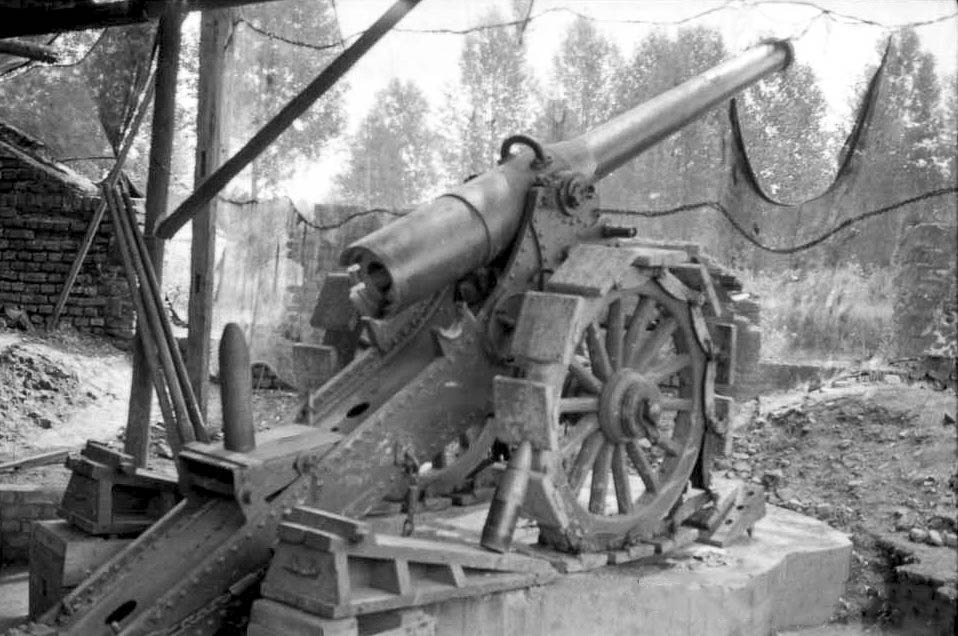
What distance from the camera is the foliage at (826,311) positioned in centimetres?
811

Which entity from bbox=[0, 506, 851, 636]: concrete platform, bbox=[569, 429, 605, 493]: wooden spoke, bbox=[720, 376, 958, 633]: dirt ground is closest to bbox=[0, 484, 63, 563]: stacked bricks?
bbox=[0, 506, 851, 636]: concrete platform

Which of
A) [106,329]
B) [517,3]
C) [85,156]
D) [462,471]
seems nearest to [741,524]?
[462,471]

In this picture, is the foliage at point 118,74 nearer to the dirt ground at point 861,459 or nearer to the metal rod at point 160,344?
the metal rod at point 160,344

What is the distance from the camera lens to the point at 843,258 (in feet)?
26.9

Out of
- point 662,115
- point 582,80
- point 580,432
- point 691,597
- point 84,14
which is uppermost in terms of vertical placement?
point 582,80

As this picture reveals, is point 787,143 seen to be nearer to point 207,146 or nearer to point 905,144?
point 905,144

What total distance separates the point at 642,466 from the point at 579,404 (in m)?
0.64

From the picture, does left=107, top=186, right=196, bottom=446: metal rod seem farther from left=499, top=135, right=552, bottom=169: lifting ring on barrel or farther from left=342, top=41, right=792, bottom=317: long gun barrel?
left=499, top=135, right=552, bottom=169: lifting ring on barrel

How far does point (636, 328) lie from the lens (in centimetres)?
528

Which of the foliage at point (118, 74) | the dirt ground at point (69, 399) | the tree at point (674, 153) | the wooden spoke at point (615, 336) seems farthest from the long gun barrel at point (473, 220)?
the foliage at point (118, 74)

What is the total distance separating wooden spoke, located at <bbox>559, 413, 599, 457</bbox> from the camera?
16.0 feet

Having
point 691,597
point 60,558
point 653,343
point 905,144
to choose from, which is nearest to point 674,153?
point 905,144

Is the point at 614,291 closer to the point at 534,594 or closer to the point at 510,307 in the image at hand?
the point at 510,307

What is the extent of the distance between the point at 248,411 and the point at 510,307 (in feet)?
4.53
